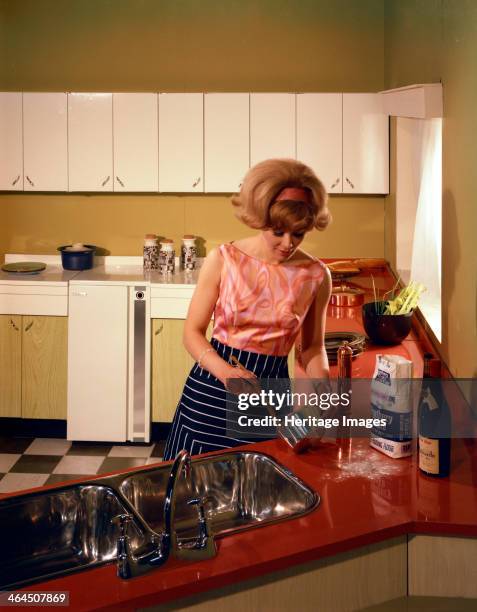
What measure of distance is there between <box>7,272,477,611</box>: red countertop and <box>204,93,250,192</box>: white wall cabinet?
332 cm

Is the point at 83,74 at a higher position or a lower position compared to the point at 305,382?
higher

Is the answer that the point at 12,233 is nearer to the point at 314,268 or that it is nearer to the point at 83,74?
the point at 83,74

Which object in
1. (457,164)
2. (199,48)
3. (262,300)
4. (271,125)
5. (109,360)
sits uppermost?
(199,48)

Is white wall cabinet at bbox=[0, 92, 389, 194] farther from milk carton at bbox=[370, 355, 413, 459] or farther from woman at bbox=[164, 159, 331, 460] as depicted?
milk carton at bbox=[370, 355, 413, 459]

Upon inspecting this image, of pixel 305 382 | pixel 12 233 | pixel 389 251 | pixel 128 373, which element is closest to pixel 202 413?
pixel 305 382

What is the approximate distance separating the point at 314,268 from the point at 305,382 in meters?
0.36

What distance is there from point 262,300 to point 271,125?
2954 mm

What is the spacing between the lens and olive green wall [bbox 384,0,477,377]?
8.70 feet

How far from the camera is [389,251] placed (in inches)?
216

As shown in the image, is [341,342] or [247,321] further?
[341,342]

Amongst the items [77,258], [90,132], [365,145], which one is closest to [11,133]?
[90,132]

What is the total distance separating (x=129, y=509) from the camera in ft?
6.44

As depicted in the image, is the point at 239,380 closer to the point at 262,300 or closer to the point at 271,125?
the point at 262,300

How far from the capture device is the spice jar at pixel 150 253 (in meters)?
5.53
